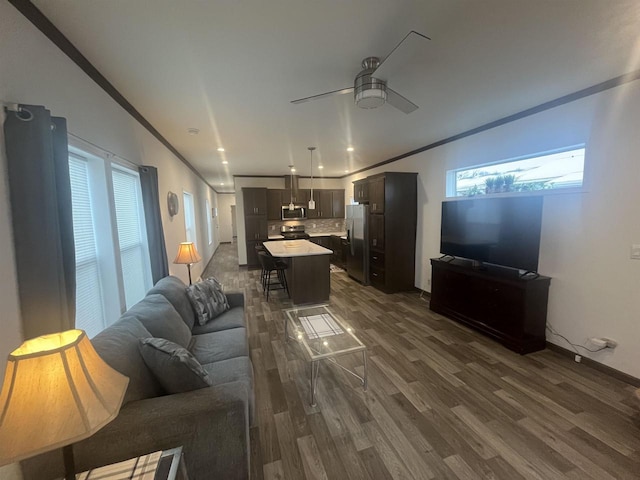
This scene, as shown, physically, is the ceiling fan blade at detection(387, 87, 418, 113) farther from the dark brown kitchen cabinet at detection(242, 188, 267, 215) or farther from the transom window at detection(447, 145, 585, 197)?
the dark brown kitchen cabinet at detection(242, 188, 267, 215)

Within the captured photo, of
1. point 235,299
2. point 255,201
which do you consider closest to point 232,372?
point 235,299

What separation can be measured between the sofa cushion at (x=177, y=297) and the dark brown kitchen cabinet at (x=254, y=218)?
436 centimetres

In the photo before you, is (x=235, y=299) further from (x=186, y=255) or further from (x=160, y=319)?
(x=160, y=319)

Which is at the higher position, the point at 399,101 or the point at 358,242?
the point at 399,101

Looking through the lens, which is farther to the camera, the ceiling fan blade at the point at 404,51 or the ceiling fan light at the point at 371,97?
the ceiling fan light at the point at 371,97

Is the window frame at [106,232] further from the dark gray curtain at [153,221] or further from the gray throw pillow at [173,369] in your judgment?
the gray throw pillow at [173,369]

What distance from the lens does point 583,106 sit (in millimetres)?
2518

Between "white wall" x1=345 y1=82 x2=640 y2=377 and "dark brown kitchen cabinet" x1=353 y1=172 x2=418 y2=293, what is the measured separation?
175 centimetres

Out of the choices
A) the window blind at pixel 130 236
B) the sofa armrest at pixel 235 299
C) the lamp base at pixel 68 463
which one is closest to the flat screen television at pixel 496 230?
the sofa armrest at pixel 235 299

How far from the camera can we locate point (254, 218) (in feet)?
22.8

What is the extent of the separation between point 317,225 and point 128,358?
681 centimetres

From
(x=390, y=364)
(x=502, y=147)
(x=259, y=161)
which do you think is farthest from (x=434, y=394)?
(x=259, y=161)

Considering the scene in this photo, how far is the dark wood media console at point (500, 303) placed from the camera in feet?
9.08

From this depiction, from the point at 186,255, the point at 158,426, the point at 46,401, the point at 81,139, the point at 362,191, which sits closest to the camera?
the point at 46,401
